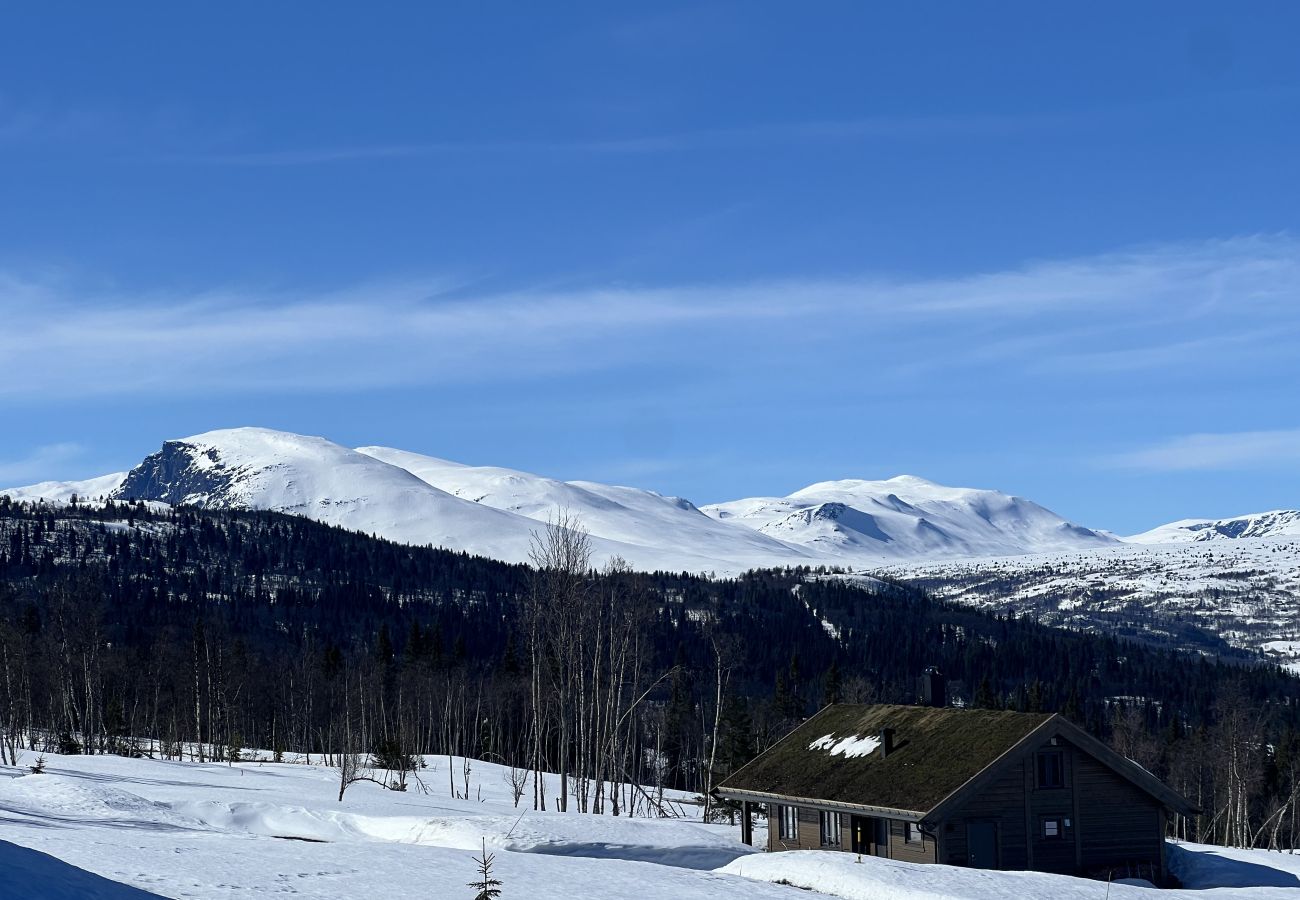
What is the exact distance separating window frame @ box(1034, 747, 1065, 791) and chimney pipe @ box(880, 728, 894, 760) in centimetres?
600

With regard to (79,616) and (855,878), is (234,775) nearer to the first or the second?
(79,616)

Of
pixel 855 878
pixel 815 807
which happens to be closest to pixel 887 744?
pixel 815 807

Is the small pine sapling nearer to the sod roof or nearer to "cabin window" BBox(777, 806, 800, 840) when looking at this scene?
the sod roof

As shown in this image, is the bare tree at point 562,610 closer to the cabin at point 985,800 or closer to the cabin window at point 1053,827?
the cabin at point 985,800

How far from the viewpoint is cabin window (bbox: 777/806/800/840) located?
54094 mm

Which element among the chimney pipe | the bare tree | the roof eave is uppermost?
the bare tree

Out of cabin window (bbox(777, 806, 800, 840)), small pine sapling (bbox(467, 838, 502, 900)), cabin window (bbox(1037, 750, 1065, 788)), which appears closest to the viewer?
small pine sapling (bbox(467, 838, 502, 900))

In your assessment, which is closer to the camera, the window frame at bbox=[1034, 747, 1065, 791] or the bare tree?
the window frame at bbox=[1034, 747, 1065, 791]

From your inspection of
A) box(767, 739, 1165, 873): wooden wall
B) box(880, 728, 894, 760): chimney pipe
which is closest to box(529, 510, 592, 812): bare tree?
box(880, 728, 894, 760): chimney pipe

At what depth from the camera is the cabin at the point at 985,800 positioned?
1912 inches

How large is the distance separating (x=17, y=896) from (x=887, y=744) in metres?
38.1

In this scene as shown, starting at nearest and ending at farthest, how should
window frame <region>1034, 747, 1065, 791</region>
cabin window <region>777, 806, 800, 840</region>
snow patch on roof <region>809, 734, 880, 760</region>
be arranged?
1. window frame <region>1034, 747, 1065, 791</region>
2. cabin window <region>777, 806, 800, 840</region>
3. snow patch on roof <region>809, 734, 880, 760</region>

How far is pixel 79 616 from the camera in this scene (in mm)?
94000

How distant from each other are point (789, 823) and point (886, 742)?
204 inches
